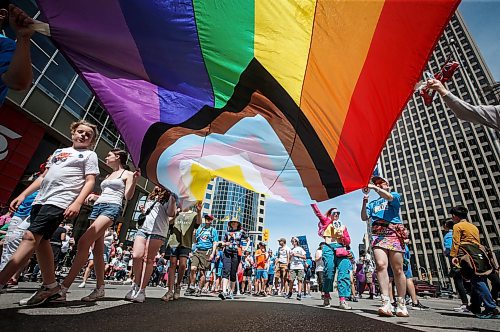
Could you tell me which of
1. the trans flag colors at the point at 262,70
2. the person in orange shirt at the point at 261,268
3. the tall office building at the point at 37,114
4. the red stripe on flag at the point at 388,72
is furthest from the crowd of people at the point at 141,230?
the tall office building at the point at 37,114

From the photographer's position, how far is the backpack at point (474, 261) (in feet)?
12.6

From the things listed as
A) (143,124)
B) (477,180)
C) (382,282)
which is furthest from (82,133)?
(477,180)

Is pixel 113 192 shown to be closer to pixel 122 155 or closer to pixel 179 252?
pixel 122 155

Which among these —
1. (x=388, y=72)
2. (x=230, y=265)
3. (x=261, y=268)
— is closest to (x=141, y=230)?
(x=230, y=265)

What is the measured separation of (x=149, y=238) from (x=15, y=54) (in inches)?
108

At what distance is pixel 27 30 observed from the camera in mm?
1933

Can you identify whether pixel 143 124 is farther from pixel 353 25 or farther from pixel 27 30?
pixel 353 25

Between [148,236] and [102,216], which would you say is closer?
[102,216]

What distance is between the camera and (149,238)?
153 inches

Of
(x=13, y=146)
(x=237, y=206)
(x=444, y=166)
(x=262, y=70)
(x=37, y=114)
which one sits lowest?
(x=262, y=70)

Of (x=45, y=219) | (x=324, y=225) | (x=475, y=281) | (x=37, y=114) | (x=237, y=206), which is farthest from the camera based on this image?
(x=237, y=206)

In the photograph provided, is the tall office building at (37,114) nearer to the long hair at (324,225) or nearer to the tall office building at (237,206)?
the long hair at (324,225)

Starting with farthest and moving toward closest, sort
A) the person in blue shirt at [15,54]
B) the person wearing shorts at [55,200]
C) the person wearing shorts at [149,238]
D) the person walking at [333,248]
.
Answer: the person walking at [333,248] < the person wearing shorts at [149,238] < the person wearing shorts at [55,200] < the person in blue shirt at [15,54]

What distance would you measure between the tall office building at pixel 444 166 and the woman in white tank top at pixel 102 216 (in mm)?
72941
